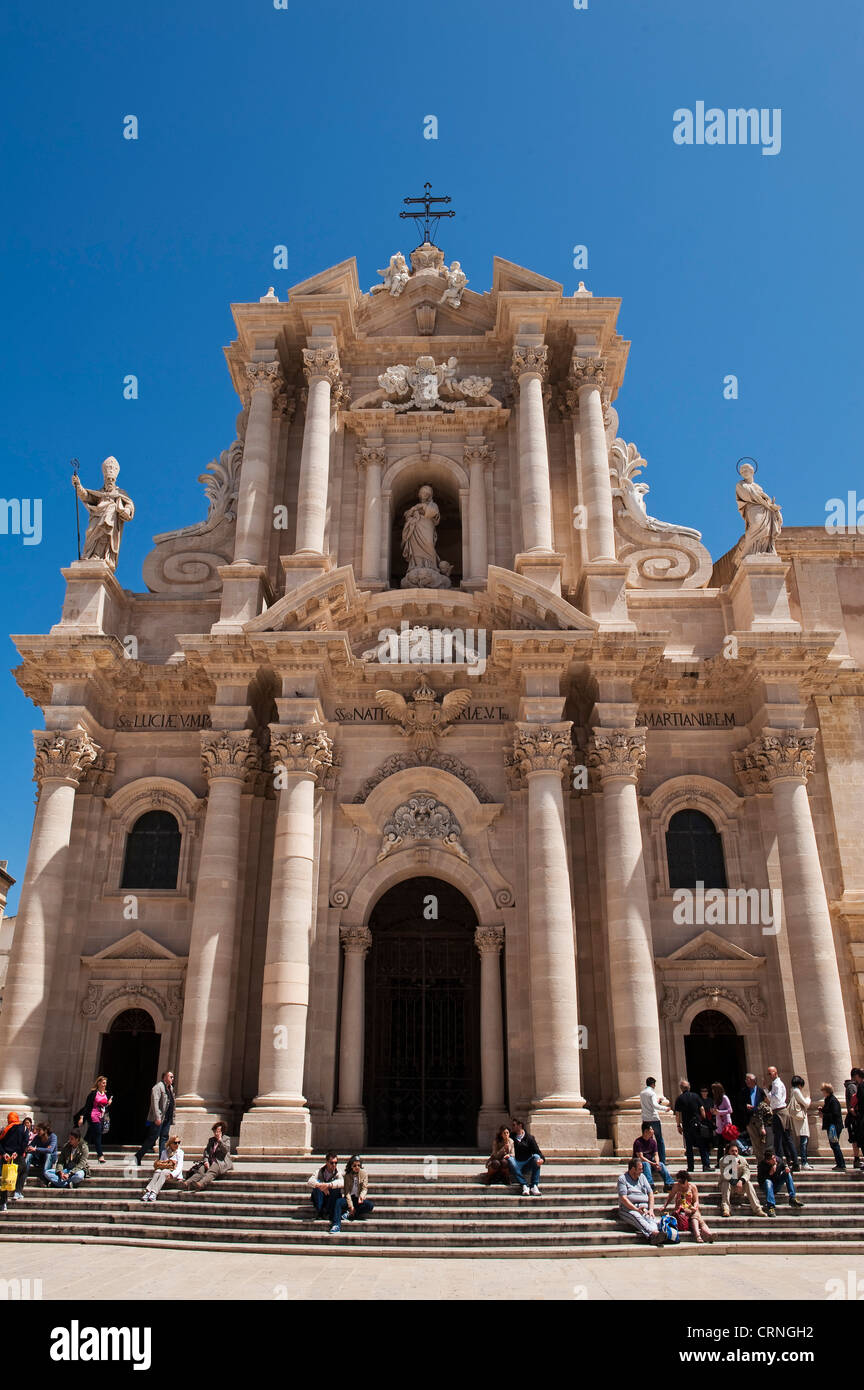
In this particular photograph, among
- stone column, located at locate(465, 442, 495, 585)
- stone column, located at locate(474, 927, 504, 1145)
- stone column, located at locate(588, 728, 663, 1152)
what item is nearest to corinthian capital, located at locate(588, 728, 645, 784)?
stone column, located at locate(588, 728, 663, 1152)

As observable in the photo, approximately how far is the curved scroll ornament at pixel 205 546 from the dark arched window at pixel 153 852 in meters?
5.97

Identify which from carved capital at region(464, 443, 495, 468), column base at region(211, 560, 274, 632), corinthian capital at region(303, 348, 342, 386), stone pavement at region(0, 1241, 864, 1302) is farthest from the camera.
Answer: carved capital at region(464, 443, 495, 468)

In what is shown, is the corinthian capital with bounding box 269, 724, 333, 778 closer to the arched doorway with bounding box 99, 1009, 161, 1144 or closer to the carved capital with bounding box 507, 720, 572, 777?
the carved capital with bounding box 507, 720, 572, 777

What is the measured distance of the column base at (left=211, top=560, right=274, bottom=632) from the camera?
2298 cm

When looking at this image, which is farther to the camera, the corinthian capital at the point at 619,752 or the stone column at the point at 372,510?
the stone column at the point at 372,510

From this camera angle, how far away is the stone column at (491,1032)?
66.1ft

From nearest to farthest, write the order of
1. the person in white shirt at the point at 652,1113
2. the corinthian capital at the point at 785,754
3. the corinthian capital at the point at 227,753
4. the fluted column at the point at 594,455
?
the person in white shirt at the point at 652,1113 → the corinthian capital at the point at 785,754 → the corinthian capital at the point at 227,753 → the fluted column at the point at 594,455

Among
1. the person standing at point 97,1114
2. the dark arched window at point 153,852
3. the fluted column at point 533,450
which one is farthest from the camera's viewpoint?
the fluted column at point 533,450

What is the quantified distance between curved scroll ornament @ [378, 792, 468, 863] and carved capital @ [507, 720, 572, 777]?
213cm

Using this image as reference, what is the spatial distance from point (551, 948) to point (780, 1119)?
4.90 metres


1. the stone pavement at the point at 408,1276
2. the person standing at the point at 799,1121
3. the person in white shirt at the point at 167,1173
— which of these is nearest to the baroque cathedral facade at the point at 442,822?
the person standing at the point at 799,1121

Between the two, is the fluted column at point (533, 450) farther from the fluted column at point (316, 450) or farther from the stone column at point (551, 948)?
the stone column at point (551, 948)

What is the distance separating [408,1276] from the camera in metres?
11.8
